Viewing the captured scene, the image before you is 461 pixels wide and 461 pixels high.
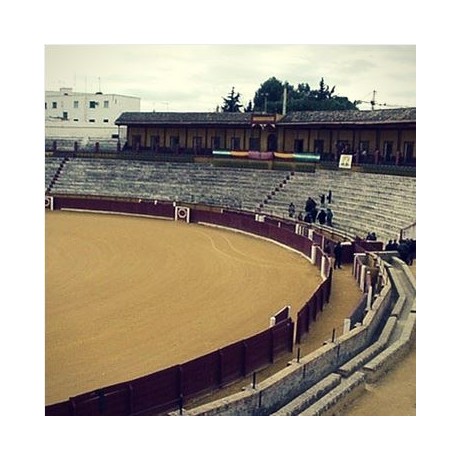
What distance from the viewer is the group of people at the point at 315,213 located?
22125 mm

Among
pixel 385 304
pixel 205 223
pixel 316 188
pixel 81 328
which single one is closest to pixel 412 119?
pixel 316 188

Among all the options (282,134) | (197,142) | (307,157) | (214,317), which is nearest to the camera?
(214,317)

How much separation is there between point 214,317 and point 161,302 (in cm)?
150

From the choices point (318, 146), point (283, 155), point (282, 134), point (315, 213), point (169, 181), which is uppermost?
point (282, 134)

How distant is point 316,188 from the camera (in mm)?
26062

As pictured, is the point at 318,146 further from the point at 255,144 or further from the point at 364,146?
the point at 255,144

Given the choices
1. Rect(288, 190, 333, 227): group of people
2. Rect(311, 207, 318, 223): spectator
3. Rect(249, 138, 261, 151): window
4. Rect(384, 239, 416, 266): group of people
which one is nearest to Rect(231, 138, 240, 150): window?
Rect(249, 138, 261, 151): window

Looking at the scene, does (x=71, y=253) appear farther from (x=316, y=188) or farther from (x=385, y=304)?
(x=316, y=188)

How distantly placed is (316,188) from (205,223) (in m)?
5.07

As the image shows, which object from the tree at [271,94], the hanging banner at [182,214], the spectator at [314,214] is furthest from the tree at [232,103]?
the spectator at [314,214]

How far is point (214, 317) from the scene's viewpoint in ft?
39.1

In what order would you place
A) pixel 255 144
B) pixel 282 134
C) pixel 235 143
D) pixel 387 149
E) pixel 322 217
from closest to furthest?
pixel 322 217, pixel 387 149, pixel 282 134, pixel 255 144, pixel 235 143

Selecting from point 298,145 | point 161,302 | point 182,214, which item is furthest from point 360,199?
point 161,302

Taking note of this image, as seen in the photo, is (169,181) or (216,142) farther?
(216,142)
